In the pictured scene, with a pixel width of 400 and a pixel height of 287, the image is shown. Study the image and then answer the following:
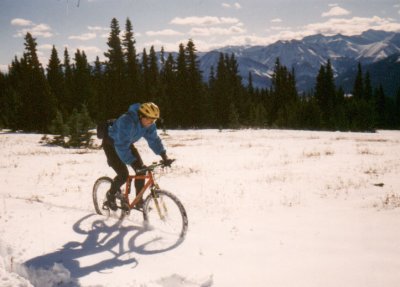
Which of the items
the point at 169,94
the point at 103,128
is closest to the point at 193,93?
the point at 169,94

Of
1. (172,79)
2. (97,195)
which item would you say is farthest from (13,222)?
(172,79)

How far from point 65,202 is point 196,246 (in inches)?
206

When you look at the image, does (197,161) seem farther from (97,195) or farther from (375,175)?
(97,195)

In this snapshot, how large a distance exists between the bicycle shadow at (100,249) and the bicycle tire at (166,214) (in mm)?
302

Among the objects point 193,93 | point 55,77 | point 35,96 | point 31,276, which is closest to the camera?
point 31,276

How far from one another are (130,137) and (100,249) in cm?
212

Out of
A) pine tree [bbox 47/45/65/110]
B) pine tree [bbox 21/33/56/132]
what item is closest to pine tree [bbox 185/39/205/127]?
pine tree [bbox 21/33/56/132]

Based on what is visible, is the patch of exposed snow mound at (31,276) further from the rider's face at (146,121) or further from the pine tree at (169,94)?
the pine tree at (169,94)

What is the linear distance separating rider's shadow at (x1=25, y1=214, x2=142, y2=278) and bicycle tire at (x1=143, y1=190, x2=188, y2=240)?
1.32 feet

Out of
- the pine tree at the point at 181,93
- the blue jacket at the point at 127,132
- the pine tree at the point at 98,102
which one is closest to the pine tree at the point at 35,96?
the pine tree at the point at 98,102

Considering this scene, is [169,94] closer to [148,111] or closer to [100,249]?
[148,111]

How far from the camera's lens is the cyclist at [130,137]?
20.8 feet

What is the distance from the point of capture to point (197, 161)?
60.6 feet

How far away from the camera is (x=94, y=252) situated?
5.78m
